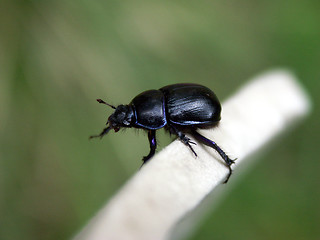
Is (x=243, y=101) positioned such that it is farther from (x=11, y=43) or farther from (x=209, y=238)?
(x=11, y=43)

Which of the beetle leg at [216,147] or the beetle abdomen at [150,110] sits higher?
the beetle abdomen at [150,110]

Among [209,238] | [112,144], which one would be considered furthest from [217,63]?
[209,238]

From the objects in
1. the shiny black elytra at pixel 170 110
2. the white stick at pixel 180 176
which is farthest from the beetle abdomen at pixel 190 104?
the white stick at pixel 180 176

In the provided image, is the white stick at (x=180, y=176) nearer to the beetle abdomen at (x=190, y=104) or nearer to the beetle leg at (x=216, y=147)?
the beetle leg at (x=216, y=147)

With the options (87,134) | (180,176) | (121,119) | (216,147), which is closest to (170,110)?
(121,119)

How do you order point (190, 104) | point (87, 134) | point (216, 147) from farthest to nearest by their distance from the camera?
point (87, 134), point (190, 104), point (216, 147)

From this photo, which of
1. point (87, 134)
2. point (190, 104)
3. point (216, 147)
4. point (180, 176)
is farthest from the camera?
point (87, 134)

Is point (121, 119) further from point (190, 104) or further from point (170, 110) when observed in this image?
point (190, 104)
